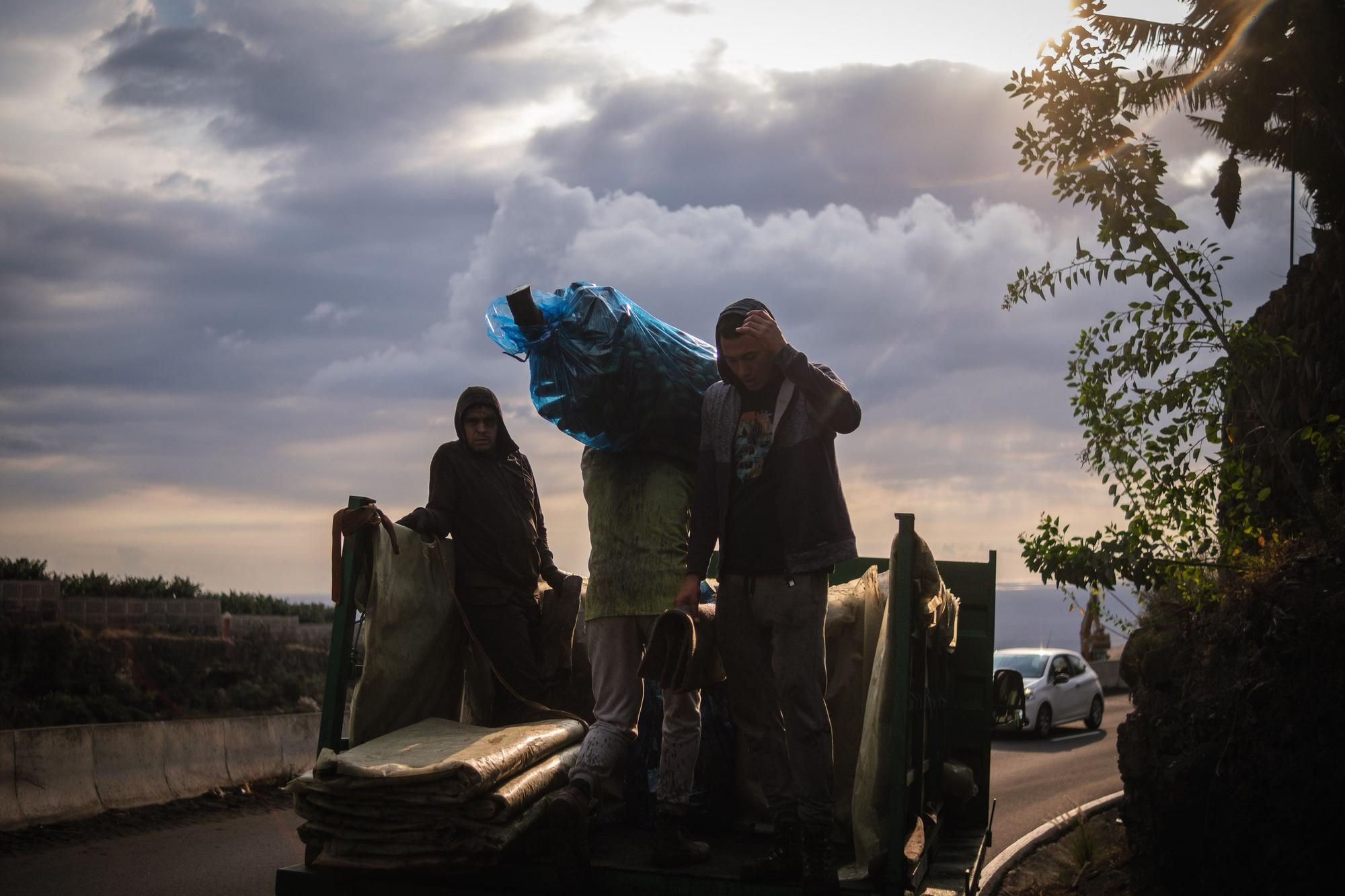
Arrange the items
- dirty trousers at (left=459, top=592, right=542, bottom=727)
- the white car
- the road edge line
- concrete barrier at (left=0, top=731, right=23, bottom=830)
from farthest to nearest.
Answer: the white car, the road edge line, concrete barrier at (left=0, top=731, right=23, bottom=830), dirty trousers at (left=459, top=592, right=542, bottom=727)

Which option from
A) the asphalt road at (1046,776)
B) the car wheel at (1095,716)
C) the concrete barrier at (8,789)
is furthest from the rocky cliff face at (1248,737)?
the car wheel at (1095,716)

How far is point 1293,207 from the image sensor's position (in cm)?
1418

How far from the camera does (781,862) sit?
391cm

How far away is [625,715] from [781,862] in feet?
3.04

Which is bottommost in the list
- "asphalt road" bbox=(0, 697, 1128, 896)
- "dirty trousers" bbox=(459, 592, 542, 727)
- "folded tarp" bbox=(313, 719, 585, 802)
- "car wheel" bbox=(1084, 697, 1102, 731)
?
"car wheel" bbox=(1084, 697, 1102, 731)

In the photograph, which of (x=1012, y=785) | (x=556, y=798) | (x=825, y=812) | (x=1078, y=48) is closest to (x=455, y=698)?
(x=556, y=798)

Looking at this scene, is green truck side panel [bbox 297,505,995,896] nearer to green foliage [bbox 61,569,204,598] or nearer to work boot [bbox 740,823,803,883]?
work boot [bbox 740,823,803,883]

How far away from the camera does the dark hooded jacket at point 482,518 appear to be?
17.6ft

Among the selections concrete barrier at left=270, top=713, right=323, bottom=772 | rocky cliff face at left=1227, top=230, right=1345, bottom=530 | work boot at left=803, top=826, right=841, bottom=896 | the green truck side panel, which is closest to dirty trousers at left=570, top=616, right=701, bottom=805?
the green truck side panel

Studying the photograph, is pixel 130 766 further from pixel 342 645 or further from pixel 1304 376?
pixel 1304 376

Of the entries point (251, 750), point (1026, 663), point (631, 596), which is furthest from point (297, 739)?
point (1026, 663)

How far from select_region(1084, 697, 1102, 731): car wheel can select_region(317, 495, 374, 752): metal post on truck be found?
20248mm

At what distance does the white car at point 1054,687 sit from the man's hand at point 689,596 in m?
16.9

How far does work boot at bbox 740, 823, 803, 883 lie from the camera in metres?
3.85
